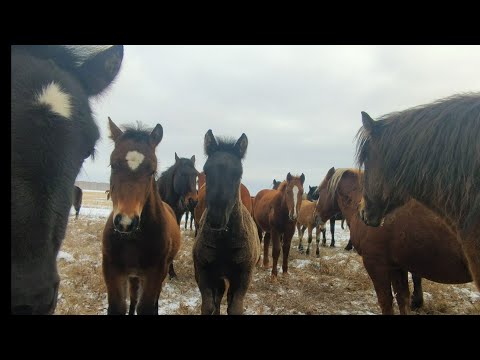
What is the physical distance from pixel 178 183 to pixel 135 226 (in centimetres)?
544

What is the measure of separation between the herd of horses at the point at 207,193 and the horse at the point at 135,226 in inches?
0.5

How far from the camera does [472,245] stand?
2.09 metres

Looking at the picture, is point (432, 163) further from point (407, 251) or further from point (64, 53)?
point (64, 53)

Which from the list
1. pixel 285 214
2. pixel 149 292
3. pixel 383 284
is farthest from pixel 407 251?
pixel 285 214

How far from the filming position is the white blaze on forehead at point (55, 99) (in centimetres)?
204

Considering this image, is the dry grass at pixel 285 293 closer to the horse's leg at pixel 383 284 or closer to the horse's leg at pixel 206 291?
the horse's leg at pixel 206 291

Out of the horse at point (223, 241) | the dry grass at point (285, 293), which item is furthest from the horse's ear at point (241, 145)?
the dry grass at point (285, 293)

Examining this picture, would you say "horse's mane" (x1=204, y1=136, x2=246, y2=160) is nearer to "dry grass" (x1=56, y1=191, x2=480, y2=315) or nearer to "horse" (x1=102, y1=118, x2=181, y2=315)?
"horse" (x1=102, y1=118, x2=181, y2=315)

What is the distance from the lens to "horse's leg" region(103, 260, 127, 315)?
11.7ft

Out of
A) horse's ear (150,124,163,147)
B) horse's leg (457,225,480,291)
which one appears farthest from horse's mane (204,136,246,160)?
horse's leg (457,225,480,291)

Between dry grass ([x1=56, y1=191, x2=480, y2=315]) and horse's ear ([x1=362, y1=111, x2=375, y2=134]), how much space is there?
388cm

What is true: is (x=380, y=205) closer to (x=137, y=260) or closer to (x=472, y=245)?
(x=472, y=245)

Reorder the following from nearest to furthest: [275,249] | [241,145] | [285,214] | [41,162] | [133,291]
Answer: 1. [41,162]
2. [241,145]
3. [133,291]
4. [275,249]
5. [285,214]

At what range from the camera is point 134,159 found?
11.1ft
